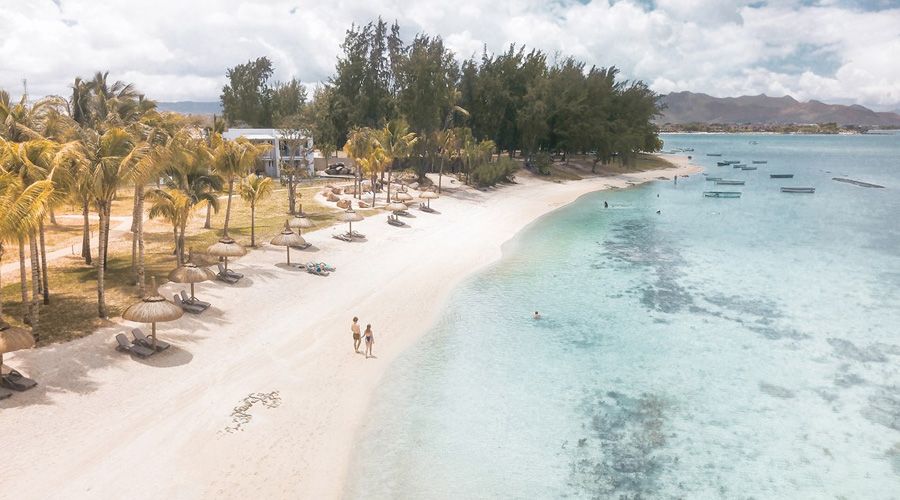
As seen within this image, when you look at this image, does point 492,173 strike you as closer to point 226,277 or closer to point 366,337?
point 226,277

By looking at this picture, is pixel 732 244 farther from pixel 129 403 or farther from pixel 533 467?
pixel 129 403

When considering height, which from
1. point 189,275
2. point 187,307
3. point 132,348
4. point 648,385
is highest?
point 189,275

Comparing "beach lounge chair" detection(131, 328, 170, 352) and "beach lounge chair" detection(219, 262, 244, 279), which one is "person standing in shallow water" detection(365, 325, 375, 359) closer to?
"beach lounge chair" detection(131, 328, 170, 352)

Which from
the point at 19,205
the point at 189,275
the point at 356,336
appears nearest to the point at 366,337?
the point at 356,336

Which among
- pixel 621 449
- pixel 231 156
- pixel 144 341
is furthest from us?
pixel 231 156

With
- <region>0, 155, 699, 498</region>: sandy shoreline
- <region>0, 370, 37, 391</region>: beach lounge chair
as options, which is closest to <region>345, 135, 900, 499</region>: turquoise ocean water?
<region>0, 155, 699, 498</region>: sandy shoreline
